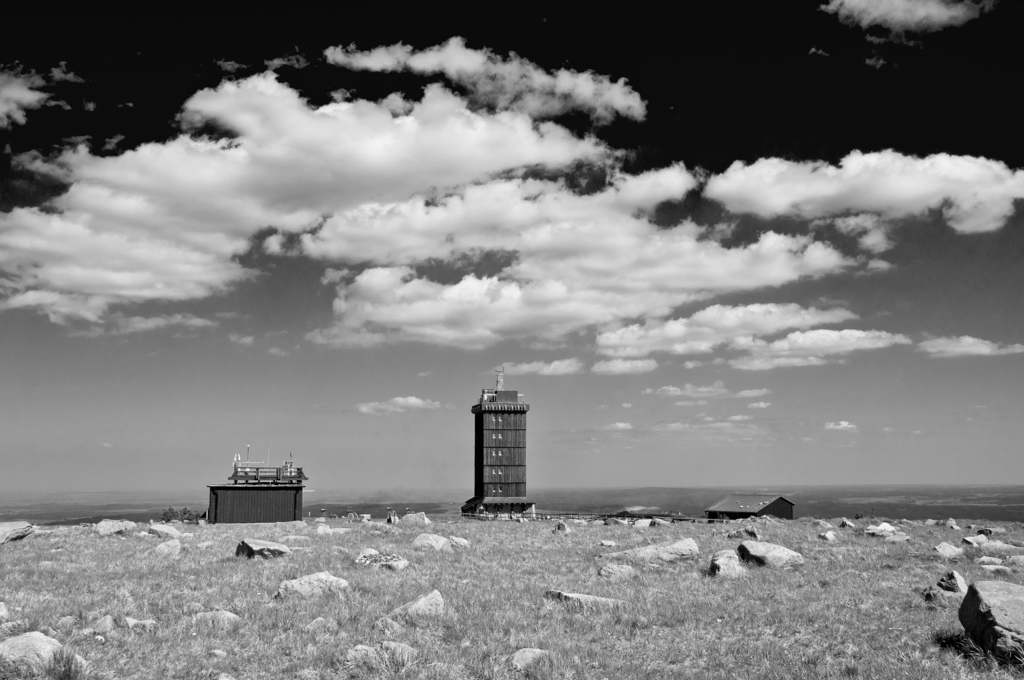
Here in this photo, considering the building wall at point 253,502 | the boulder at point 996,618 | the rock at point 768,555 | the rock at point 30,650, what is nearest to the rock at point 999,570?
the rock at point 768,555

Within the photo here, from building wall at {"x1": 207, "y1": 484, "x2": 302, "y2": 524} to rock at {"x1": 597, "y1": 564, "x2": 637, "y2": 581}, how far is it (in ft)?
98.9

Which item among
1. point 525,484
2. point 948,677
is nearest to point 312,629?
point 948,677

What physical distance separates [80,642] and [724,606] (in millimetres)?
14031

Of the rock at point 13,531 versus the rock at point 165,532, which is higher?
the rock at point 13,531

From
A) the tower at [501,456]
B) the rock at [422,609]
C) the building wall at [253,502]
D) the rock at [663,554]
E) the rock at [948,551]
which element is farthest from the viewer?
the tower at [501,456]

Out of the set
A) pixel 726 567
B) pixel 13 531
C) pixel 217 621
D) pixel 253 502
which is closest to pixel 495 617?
pixel 217 621

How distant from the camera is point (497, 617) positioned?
17.4 meters

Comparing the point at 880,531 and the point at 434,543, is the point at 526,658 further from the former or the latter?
the point at 880,531

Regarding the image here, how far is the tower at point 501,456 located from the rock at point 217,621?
170ft

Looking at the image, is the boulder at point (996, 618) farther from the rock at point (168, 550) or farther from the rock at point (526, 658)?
the rock at point (168, 550)

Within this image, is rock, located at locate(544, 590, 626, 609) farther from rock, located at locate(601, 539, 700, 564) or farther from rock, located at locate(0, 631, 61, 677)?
rock, located at locate(0, 631, 61, 677)

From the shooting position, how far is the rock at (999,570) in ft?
77.1

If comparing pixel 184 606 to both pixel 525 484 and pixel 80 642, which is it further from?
pixel 525 484

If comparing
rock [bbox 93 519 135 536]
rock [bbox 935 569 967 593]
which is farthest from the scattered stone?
rock [bbox 935 569 967 593]
